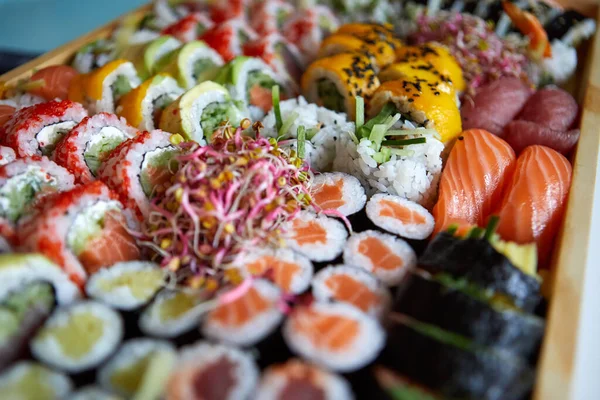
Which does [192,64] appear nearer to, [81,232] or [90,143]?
[90,143]

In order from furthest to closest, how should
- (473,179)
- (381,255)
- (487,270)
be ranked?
(473,179) → (381,255) → (487,270)

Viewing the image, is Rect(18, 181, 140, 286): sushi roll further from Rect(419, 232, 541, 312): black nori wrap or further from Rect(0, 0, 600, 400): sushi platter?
Rect(419, 232, 541, 312): black nori wrap

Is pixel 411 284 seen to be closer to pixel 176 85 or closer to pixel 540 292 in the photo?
pixel 540 292

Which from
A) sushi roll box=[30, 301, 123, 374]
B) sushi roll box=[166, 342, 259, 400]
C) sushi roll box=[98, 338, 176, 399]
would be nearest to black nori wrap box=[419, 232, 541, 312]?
sushi roll box=[166, 342, 259, 400]

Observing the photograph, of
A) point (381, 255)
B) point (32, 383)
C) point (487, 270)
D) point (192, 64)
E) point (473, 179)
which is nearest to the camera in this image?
point (32, 383)

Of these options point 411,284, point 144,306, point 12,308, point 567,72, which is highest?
point 12,308

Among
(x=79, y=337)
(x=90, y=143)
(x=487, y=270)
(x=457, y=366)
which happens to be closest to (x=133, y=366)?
(x=79, y=337)

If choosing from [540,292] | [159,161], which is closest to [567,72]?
[540,292]

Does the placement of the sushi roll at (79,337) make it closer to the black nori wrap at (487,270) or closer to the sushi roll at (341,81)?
the black nori wrap at (487,270)
